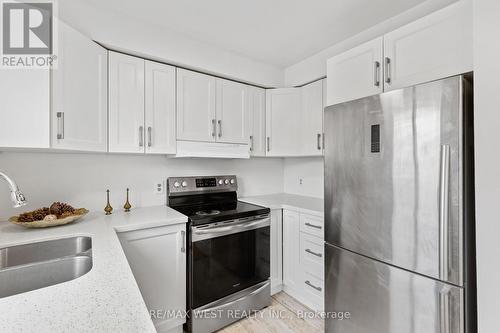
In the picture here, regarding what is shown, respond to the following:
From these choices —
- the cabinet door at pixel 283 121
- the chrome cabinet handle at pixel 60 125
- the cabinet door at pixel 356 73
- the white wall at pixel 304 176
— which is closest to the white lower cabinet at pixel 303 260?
the white wall at pixel 304 176

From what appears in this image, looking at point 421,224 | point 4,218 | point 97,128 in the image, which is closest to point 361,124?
point 421,224

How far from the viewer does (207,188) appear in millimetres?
2502

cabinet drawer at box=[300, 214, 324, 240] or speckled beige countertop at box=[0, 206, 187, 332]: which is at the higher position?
speckled beige countertop at box=[0, 206, 187, 332]

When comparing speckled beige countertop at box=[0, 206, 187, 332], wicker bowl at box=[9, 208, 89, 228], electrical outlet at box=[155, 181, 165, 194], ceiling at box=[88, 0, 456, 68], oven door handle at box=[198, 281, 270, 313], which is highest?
ceiling at box=[88, 0, 456, 68]

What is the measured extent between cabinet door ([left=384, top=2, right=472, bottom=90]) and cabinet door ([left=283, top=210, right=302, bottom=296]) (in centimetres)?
139

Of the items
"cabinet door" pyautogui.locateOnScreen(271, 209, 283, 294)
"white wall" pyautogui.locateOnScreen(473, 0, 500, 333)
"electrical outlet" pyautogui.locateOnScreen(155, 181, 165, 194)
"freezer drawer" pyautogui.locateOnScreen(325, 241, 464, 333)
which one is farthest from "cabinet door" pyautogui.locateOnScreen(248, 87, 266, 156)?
"white wall" pyautogui.locateOnScreen(473, 0, 500, 333)

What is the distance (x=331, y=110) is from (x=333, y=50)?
100 cm

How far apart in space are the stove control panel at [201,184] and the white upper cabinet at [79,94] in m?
0.72

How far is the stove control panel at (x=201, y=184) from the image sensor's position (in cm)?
231

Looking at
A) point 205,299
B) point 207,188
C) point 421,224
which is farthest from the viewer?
point 207,188

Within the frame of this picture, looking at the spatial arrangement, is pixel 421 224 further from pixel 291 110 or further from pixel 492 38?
pixel 291 110

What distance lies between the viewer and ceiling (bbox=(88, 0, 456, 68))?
1.69 m

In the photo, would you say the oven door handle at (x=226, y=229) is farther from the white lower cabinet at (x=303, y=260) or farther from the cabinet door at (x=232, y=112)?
the cabinet door at (x=232, y=112)

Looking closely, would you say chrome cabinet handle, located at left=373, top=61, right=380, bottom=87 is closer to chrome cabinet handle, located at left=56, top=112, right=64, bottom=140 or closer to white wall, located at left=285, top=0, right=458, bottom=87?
white wall, located at left=285, top=0, right=458, bottom=87
